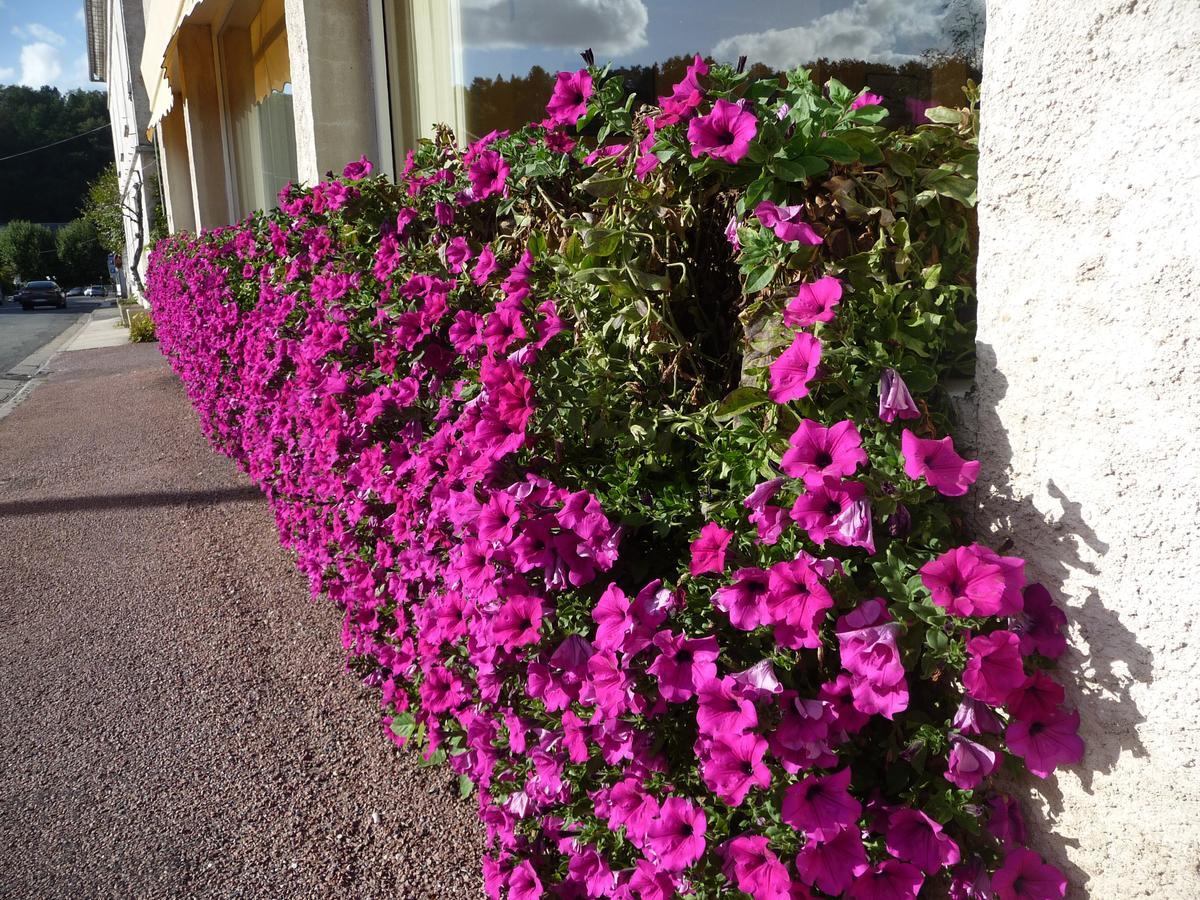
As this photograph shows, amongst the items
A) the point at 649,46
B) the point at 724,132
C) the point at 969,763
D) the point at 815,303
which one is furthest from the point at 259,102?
the point at 969,763

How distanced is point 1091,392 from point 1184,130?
1.24ft

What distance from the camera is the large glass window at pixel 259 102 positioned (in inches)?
316

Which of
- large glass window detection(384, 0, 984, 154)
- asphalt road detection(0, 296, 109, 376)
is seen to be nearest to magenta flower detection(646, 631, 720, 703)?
large glass window detection(384, 0, 984, 154)

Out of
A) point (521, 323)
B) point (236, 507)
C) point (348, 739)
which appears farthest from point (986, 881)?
point (236, 507)

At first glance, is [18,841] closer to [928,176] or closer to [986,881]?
[986,881]

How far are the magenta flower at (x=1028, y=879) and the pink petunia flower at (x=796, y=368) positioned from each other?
0.82 meters

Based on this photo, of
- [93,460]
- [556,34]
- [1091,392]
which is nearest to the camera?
[1091,392]

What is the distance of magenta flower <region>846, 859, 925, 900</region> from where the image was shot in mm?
1439

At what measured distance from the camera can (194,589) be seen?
428 centimetres

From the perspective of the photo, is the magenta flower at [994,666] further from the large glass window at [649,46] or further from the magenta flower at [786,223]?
the large glass window at [649,46]

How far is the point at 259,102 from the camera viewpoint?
9344 mm

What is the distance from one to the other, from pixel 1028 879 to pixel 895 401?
795 millimetres

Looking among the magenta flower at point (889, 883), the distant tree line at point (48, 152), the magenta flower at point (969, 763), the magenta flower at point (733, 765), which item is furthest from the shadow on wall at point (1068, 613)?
the distant tree line at point (48, 152)

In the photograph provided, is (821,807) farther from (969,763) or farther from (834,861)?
(969,763)
